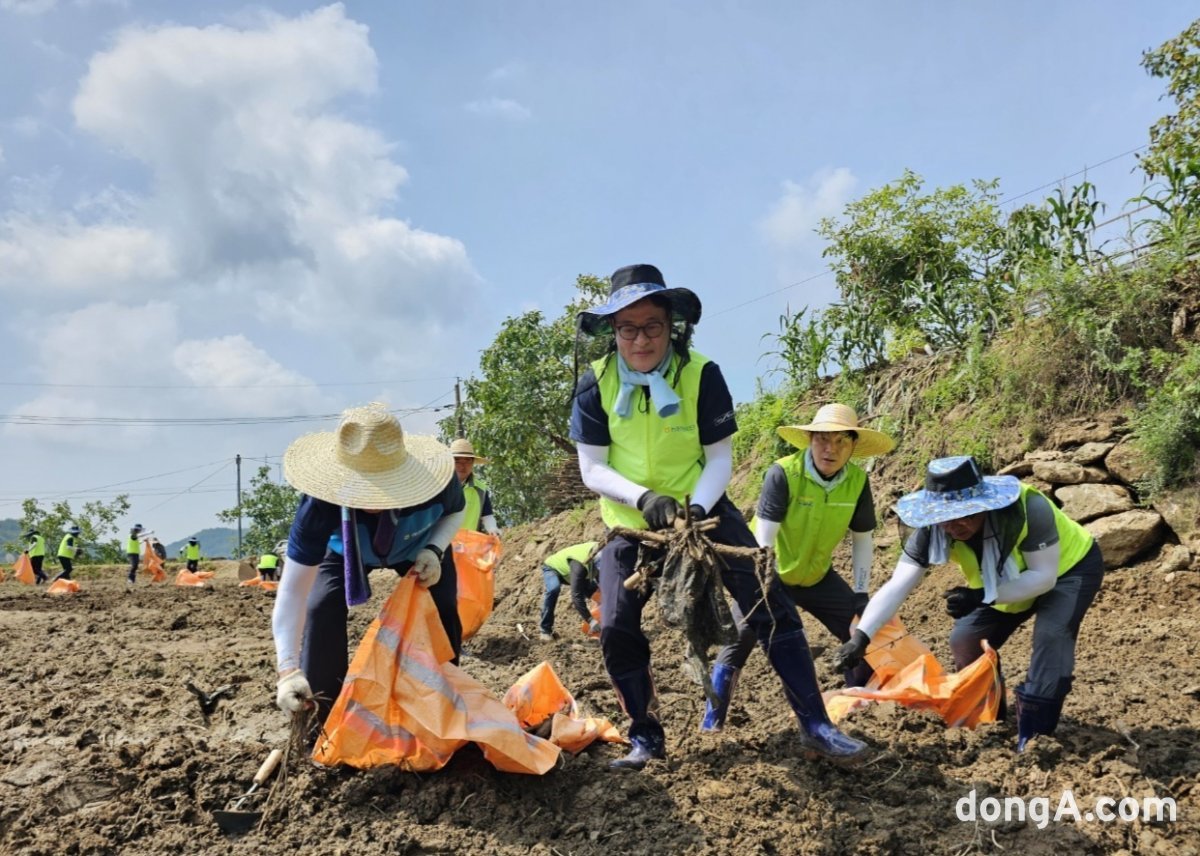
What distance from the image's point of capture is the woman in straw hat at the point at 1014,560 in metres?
3.67

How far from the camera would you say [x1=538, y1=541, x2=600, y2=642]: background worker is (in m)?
8.03

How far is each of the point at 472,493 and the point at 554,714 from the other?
4041 mm

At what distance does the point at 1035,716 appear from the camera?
12.0ft

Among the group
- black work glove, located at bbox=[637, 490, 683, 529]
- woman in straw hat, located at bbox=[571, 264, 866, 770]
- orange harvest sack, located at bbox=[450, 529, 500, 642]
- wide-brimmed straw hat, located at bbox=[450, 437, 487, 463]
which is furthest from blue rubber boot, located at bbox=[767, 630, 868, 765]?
A: wide-brimmed straw hat, located at bbox=[450, 437, 487, 463]

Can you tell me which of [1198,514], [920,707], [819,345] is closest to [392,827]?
[920,707]

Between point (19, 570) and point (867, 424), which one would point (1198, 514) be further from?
point (19, 570)

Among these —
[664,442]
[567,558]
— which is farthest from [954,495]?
[567,558]

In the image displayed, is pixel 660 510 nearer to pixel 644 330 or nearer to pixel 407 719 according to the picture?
pixel 644 330

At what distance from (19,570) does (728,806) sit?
2248 cm

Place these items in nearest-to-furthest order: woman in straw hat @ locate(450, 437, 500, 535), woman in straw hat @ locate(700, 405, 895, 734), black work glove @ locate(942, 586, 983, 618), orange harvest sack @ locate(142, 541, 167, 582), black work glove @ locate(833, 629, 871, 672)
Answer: black work glove @ locate(833, 629, 871, 672), black work glove @ locate(942, 586, 983, 618), woman in straw hat @ locate(700, 405, 895, 734), woman in straw hat @ locate(450, 437, 500, 535), orange harvest sack @ locate(142, 541, 167, 582)

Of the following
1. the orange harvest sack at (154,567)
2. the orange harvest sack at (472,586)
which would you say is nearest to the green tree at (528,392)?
the orange harvest sack at (154,567)

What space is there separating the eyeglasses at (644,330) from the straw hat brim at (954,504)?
4.12 feet

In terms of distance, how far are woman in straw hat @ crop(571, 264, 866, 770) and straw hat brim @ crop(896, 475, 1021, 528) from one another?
2.24 feet

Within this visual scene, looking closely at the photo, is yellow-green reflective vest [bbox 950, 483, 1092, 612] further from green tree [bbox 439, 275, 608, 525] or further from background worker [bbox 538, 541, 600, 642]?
green tree [bbox 439, 275, 608, 525]
